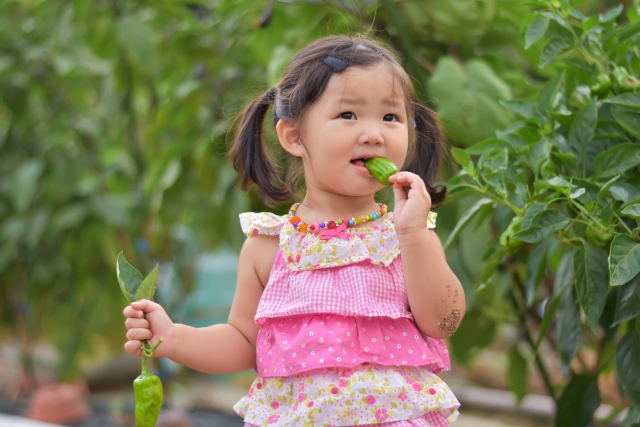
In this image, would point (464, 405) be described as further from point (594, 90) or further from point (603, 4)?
point (594, 90)

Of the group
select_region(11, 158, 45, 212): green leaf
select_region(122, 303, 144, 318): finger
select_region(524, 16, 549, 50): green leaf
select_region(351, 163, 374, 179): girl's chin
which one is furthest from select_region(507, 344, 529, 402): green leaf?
select_region(11, 158, 45, 212): green leaf

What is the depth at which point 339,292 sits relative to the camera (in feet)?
3.16

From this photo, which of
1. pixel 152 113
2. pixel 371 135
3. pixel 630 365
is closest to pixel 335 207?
pixel 371 135

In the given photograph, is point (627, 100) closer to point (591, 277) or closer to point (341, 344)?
point (591, 277)

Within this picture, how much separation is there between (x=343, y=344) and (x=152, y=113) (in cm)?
177

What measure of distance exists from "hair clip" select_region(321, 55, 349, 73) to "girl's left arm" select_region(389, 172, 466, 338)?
0.17 meters

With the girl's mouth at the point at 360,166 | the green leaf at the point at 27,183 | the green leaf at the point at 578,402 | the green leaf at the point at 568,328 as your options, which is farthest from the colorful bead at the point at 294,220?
the green leaf at the point at 27,183

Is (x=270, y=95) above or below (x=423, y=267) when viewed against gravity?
above

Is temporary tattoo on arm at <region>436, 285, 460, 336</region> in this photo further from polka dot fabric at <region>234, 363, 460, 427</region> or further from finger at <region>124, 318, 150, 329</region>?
finger at <region>124, 318, 150, 329</region>

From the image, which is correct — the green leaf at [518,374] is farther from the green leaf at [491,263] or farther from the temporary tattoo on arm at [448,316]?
the temporary tattoo on arm at [448,316]

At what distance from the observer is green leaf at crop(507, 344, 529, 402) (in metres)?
1.78

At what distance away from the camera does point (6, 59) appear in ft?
8.31

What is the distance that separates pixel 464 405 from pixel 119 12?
Answer: 1.87 m

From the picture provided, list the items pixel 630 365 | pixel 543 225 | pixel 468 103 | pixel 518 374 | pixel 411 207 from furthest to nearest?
pixel 518 374, pixel 468 103, pixel 630 365, pixel 543 225, pixel 411 207
